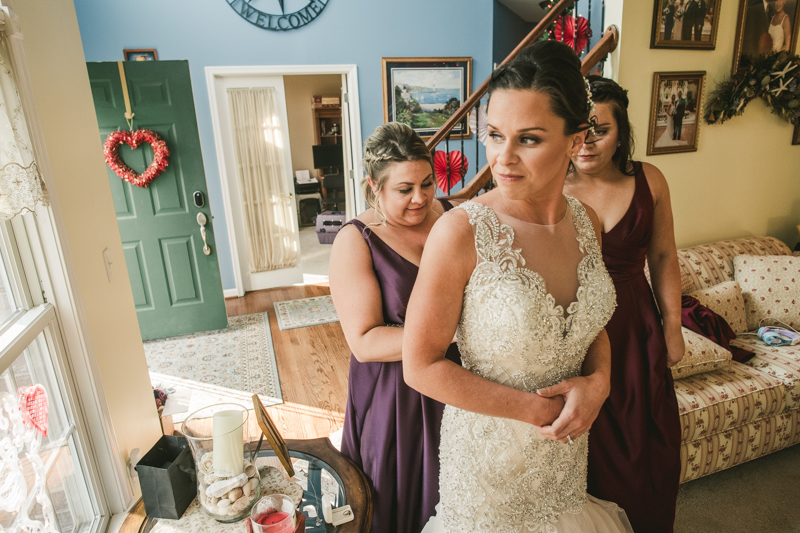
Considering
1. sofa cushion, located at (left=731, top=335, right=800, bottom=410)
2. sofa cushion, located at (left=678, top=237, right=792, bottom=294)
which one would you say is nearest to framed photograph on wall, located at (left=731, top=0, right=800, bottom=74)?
sofa cushion, located at (left=678, top=237, right=792, bottom=294)

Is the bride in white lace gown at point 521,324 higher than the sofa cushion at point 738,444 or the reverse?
higher

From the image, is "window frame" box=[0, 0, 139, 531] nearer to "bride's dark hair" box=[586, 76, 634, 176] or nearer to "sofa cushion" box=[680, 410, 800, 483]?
"bride's dark hair" box=[586, 76, 634, 176]

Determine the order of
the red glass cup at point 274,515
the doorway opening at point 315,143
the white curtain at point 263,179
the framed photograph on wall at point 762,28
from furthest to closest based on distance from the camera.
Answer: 1. the doorway opening at point 315,143
2. the white curtain at point 263,179
3. the framed photograph on wall at point 762,28
4. the red glass cup at point 274,515

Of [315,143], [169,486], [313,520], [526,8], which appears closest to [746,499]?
[313,520]

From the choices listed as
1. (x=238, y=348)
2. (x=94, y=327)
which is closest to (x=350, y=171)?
(x=238, y=348)

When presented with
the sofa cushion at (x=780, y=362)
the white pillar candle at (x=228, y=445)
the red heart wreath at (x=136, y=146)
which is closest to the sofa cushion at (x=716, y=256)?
the sofa cushion at (x=780, y=362)

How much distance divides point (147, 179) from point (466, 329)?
11.3 feet

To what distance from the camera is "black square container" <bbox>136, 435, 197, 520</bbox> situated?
3.41 feet

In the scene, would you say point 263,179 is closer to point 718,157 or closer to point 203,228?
point 203,228

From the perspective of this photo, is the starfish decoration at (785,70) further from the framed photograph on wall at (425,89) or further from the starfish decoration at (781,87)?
the framed photograph on wall at (425,89)

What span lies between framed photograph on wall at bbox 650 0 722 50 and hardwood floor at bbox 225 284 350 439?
274 centimetres

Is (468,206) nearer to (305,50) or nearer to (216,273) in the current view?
(216,273)

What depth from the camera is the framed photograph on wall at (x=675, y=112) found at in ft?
8.35

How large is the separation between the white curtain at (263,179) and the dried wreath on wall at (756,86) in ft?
12.3
